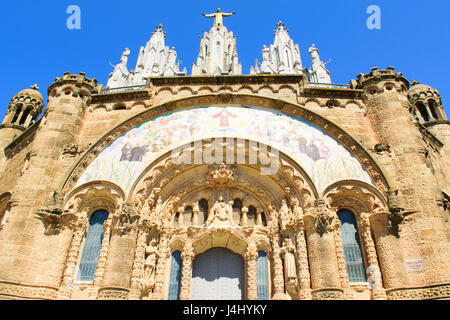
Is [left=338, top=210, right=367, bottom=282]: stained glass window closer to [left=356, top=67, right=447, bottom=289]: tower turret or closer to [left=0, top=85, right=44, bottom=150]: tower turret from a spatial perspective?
[left=356, top=67, right=447, bottom=289]: tower turret

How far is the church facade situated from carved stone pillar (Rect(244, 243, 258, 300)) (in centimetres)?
5

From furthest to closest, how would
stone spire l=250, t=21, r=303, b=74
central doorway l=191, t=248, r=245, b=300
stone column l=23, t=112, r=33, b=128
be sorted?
stone spire l=250, t=21, r=303, b=74 → stone column l=23, t=112, r=33, b=128 → central doorway l=191, t=248, r=245, b=300

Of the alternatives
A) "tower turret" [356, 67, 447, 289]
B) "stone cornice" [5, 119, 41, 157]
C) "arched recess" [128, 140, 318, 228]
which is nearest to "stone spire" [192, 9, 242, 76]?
"stone cornice" [5, 119, 41, 157]

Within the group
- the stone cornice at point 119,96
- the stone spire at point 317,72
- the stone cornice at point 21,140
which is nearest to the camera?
the stone cornice at point 119,96

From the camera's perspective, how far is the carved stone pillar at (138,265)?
10.3m

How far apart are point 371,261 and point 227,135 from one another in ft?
22.4

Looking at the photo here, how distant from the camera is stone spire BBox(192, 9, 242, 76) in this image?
105 feet

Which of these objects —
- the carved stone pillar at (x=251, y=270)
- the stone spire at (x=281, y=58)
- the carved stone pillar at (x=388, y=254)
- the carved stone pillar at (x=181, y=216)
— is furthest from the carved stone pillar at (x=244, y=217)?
the stone spire at (x=281, y=58)

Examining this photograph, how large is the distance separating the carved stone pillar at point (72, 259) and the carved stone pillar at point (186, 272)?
11.8 feet

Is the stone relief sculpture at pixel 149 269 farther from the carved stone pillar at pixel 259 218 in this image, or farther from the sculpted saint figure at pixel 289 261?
the sculpted saint figure at pixel 289 261

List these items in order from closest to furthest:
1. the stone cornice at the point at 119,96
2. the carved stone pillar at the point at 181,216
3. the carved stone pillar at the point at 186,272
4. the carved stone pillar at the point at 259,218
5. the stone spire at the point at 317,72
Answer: the carved stone pillar at the point at 186,272, the carved stone pillar at the point at 259,218, the carved stone pillar at the point at 181,216, the stone cornice at the point at 119,96, the stone spire at the point at 317,72

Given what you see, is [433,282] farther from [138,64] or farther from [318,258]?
[138,64]

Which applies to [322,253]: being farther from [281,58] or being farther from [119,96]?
[281,58]
